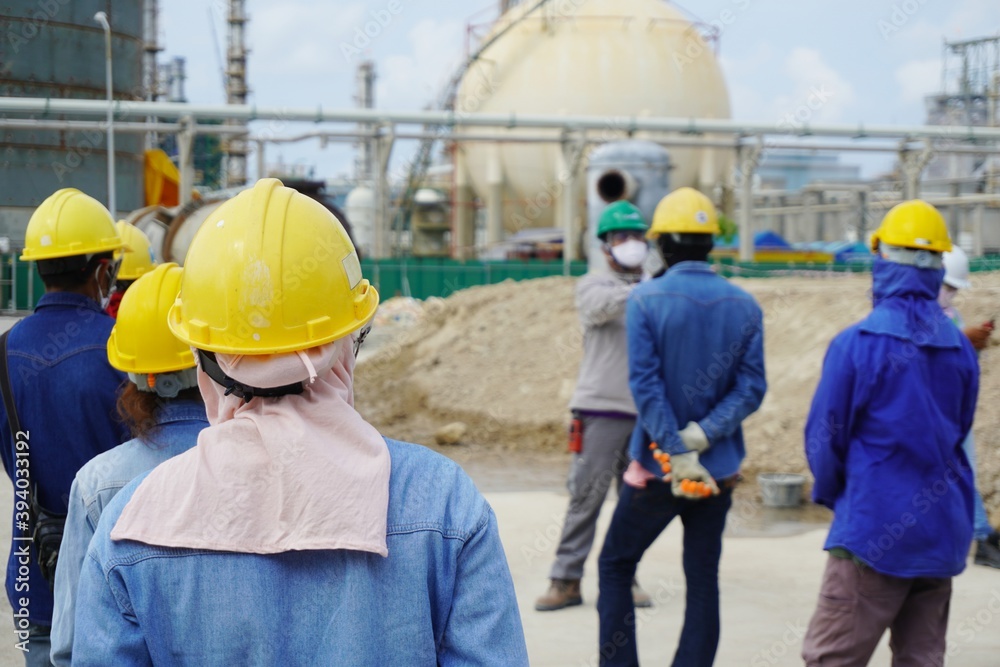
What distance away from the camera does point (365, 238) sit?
133 ft

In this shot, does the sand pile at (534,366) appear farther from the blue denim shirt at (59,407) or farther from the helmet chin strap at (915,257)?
the blue denim shirt at (59,407)

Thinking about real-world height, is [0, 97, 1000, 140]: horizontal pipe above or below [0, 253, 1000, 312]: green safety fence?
above

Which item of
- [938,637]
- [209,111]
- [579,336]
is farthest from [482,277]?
[938,637]

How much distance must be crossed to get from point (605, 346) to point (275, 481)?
4185 mm

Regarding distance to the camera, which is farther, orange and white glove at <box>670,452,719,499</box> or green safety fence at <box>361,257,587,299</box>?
green safety fence at <box>361,257,587,299</box>

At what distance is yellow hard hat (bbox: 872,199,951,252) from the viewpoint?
381cm

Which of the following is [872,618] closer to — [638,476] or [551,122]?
[638,476]

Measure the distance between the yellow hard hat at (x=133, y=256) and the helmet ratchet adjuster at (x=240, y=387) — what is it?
3.45m

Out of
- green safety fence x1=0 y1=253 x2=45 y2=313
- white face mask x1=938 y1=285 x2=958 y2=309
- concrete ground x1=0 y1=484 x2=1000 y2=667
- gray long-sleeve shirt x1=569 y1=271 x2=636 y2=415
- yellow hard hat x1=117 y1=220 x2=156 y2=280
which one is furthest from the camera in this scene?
green safety fence x1=0 y1=253 x2=45 y2=313

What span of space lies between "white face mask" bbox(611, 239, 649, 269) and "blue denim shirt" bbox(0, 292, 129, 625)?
2872 mm

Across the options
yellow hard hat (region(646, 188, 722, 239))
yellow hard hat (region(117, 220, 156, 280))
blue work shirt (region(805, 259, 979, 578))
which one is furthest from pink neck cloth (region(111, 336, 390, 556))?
yellow hard hat (region(117, 220, 156, 280))

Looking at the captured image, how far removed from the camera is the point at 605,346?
18.6 feet

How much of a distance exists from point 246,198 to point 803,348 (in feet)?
36.7

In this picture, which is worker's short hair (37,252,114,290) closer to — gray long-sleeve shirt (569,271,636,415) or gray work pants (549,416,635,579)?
gray long-sleeve shirt (569,271,636,415)
